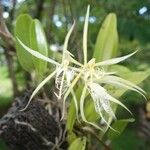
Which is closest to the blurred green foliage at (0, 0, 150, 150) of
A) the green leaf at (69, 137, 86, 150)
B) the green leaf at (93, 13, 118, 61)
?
the green leaf at (93, 13, 118, 61)

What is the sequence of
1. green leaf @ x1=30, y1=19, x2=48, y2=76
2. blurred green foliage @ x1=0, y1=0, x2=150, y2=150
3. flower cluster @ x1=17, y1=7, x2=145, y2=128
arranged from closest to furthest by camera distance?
flower cluster @ x1=17, y1=7, x2=145, y2=128
green leaf @ x1=30, y1=19, x2=48, y2=76
blurred green foliage @ x1=0, y1=0, x2=150, y2=150

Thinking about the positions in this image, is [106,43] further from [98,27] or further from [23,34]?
[98,27]

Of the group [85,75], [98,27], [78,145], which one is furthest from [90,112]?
[98,27]

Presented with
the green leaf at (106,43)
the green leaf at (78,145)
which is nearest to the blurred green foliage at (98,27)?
the green leaf at (106,43)

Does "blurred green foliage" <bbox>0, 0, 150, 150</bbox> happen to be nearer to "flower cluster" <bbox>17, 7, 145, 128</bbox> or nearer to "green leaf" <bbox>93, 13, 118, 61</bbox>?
"green leaf" <bbox>93, 13, 118, 61</bbox>

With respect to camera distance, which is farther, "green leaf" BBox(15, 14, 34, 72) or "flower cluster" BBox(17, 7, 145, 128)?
"green leaf" BBox(15, 14, 34, 72)

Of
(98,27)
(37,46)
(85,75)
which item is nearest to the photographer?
(85,75)

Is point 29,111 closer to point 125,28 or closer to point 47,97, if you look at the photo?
point 47,97

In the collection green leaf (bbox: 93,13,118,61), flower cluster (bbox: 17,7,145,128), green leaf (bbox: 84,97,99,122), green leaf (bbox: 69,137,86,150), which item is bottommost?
green leaf (bbox: 69,137,86,150)
